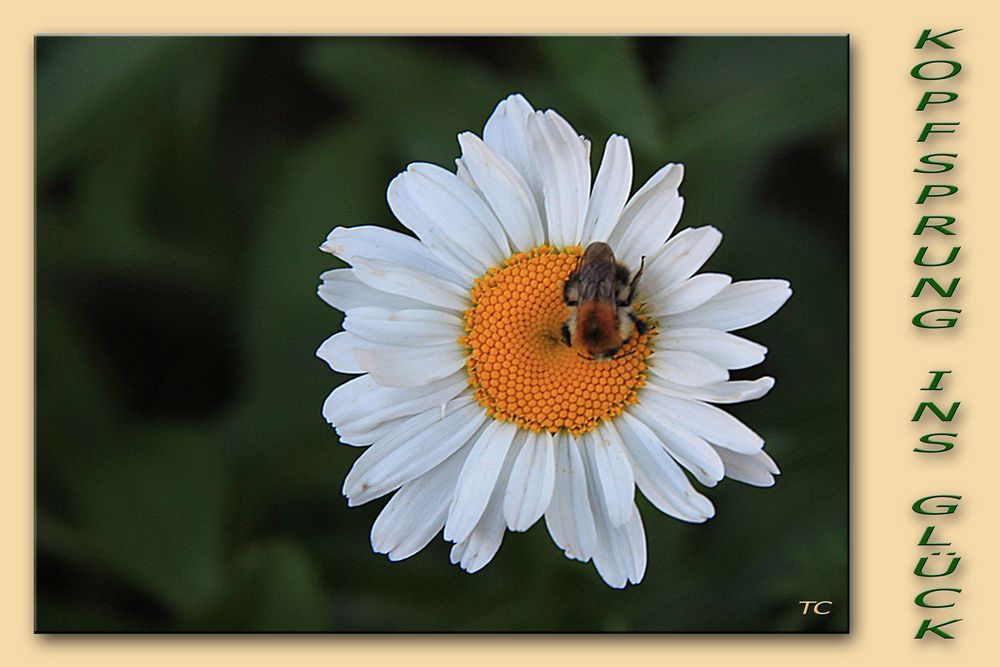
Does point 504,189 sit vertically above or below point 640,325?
above

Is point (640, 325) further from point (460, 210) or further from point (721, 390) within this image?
point (460, 210)

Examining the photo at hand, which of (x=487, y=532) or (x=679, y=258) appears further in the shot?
(x=487, y=532)

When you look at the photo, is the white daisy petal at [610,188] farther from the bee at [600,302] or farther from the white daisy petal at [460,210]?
the white daisy petal at [460,210]

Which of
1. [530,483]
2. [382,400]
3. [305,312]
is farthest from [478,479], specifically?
[305,312]

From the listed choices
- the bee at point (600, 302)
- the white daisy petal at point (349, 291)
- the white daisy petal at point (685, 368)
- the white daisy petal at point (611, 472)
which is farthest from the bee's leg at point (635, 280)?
the white daisy petal at point (349, 291)

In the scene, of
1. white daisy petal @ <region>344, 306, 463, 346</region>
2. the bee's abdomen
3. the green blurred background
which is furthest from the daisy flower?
the green blurred background

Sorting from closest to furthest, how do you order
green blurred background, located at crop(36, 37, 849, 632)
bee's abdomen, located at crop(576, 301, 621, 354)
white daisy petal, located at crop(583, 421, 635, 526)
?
bee's abdomen, located at crop(576, 301, 621, 354) → white daisy petal, located at crop(583, 421, 635, 526) → green blurred background, located at crop(36, 37, 849, 632)

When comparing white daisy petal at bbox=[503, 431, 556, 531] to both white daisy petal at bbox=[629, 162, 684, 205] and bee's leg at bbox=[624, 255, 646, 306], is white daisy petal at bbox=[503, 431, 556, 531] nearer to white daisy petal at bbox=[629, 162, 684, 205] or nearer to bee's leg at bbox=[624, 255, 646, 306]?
bee's leg at bbox=[624, 255, 646, 306]
